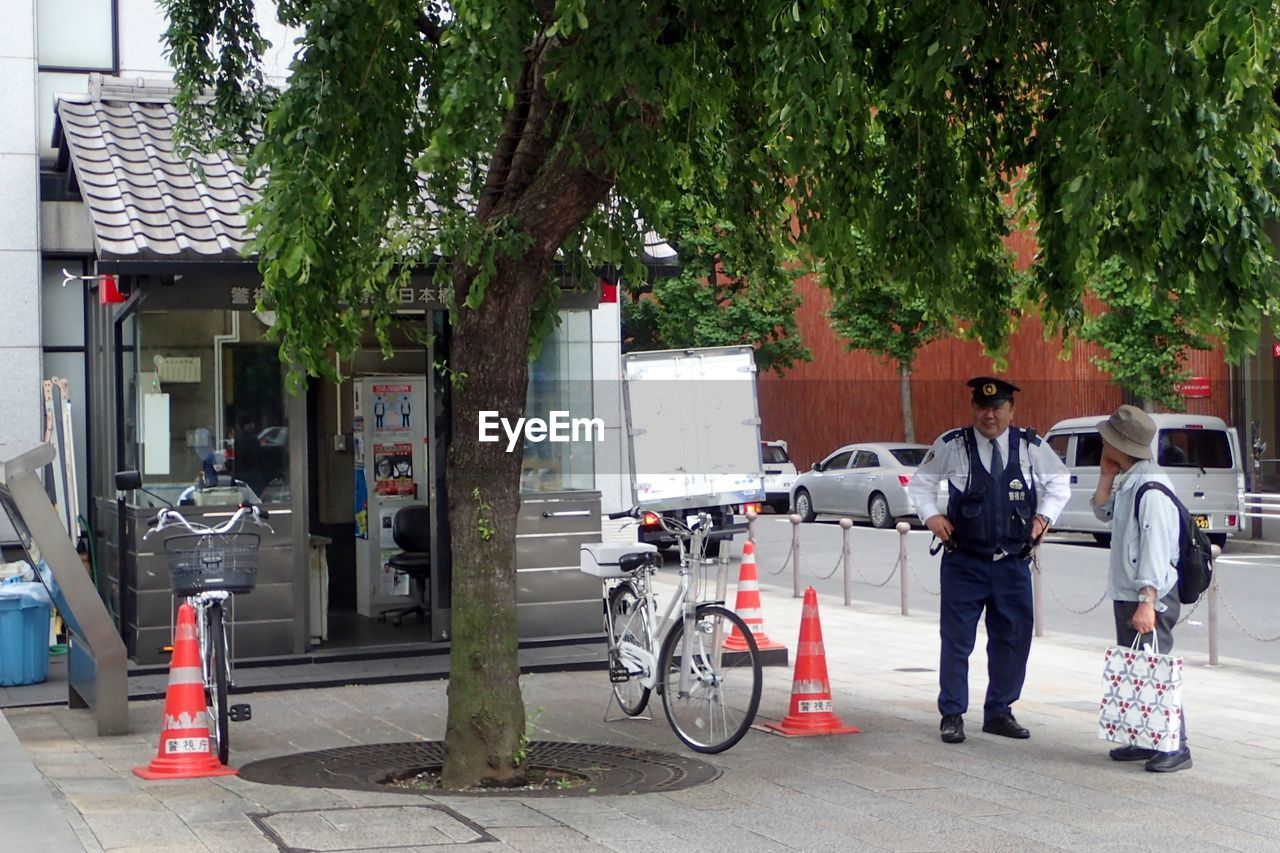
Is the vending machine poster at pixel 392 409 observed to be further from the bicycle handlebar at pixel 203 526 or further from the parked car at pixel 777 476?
the parked car at pixel 777 476

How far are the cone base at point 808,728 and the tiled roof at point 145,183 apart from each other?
463 cm

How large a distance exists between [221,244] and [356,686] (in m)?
3.06

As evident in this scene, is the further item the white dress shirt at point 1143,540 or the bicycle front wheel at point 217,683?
the bicycle front wheel at point 217,683

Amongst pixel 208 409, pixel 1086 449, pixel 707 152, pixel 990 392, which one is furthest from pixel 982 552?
pixel 1086 449

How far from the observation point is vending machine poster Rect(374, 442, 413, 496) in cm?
1320

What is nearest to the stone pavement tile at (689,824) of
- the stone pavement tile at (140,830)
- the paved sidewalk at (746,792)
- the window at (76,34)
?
the paved sidewalk at (746,792)

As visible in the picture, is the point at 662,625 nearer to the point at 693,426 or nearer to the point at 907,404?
the point at 693,426

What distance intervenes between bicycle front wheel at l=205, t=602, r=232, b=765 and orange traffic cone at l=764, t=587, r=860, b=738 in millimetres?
2951

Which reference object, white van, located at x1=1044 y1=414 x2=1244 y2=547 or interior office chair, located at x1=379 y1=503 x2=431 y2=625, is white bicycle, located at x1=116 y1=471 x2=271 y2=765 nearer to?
interior office chair, located at x1=379 y1=503 x2=431 y2=625

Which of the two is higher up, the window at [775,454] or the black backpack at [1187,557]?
the window at [775,454]

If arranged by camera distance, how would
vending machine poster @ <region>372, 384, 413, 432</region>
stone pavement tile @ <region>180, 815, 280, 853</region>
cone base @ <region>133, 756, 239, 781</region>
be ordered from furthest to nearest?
vending machine poster @ <region>372, 384, 413, 432</region> → cone base @ <region>133, 756, 239, 781</region> → stone pavement tile @ <region>180, 815, 280, 853</region>

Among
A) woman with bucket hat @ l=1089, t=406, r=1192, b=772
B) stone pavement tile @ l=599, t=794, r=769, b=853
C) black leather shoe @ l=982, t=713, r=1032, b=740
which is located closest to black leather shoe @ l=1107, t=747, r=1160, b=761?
woman with bucket hat @ l=1089, t=406, r=1192, b=772

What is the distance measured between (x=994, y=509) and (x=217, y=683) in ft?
13.5

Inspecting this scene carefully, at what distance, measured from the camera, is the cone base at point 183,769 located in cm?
748
